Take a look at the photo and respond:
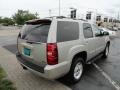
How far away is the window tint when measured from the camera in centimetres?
366

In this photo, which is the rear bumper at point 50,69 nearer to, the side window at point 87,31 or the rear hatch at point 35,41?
the rear hatch at point 35,41

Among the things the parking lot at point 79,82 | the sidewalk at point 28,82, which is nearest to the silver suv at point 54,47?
the parking lot at point 79,82

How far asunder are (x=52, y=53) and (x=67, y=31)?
0.85 m

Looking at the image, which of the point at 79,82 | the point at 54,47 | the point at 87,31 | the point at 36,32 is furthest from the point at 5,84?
the point at 87,31

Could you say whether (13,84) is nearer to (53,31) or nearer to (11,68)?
(11,68)

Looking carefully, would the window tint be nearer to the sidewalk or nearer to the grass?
the sidewalk

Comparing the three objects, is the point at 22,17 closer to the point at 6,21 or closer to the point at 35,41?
the point at 6,21

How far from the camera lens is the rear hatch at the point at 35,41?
140 inches

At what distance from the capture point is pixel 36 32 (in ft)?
12.9

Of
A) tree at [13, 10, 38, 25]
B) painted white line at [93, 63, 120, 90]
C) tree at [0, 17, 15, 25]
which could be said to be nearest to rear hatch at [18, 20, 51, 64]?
painted white line at [93, 63, 120, 90]

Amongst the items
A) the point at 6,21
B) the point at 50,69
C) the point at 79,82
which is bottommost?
the point at 79,82

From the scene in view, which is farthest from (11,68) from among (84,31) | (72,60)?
(84,31)

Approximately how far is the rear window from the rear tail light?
0.21 metres

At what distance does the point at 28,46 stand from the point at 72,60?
1259 mm
